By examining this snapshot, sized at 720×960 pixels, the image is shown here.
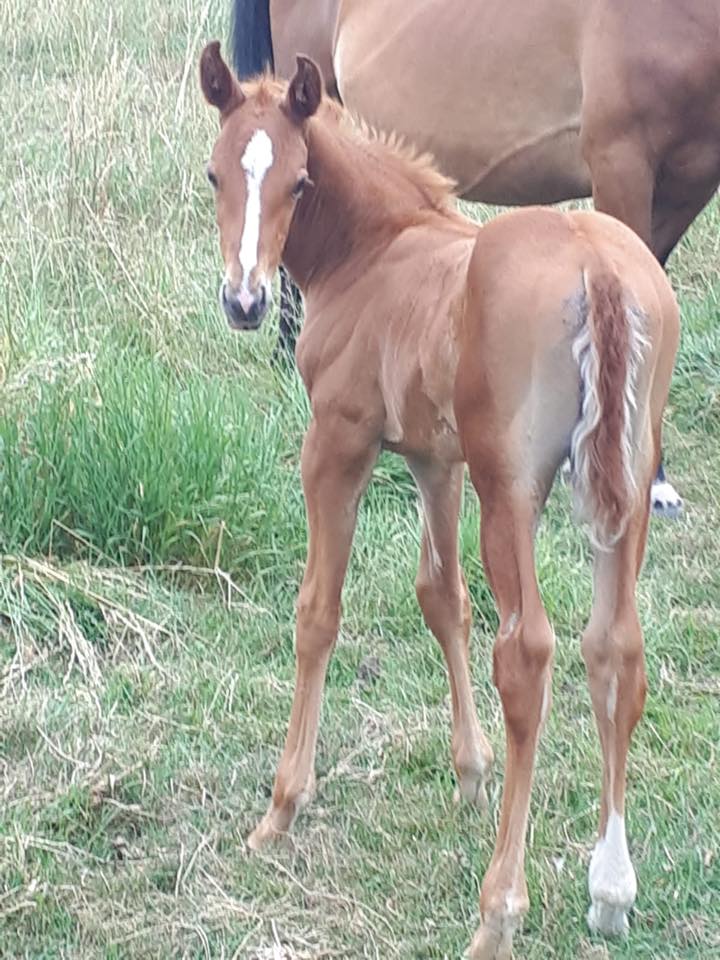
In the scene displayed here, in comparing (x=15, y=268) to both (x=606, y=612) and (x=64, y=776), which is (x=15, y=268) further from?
(x=606, y=612)

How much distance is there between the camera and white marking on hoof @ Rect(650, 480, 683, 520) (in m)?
4.50

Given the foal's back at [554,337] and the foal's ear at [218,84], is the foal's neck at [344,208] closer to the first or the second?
the foal's ear at [218,84]

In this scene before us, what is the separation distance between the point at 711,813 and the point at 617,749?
0.54 meters

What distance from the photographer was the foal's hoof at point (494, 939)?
2.53m

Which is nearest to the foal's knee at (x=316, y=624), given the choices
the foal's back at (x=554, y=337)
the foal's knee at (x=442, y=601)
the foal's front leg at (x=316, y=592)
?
the foal's front leg at (x=316, y=592)

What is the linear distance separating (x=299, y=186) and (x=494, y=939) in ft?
4.78

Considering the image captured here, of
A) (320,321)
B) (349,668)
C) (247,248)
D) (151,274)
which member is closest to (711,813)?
(349,668)

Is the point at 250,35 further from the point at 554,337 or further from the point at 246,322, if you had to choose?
the point at 554,337

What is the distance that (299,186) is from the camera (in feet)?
Answer: 9.24

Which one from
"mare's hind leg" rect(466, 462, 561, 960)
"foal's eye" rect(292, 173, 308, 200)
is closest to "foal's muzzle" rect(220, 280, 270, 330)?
"foal's eye" rect(292, 173, 308, 200)

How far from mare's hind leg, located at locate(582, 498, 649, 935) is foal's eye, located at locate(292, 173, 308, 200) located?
0.92 m

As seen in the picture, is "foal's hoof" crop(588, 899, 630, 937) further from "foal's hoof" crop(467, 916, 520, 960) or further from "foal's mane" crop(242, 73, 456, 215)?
"foal's mane" crop(242, 73, 456, 215)

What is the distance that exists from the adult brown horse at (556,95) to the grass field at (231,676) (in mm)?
663

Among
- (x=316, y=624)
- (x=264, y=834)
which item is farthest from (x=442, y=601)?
(x=264, y=834)
